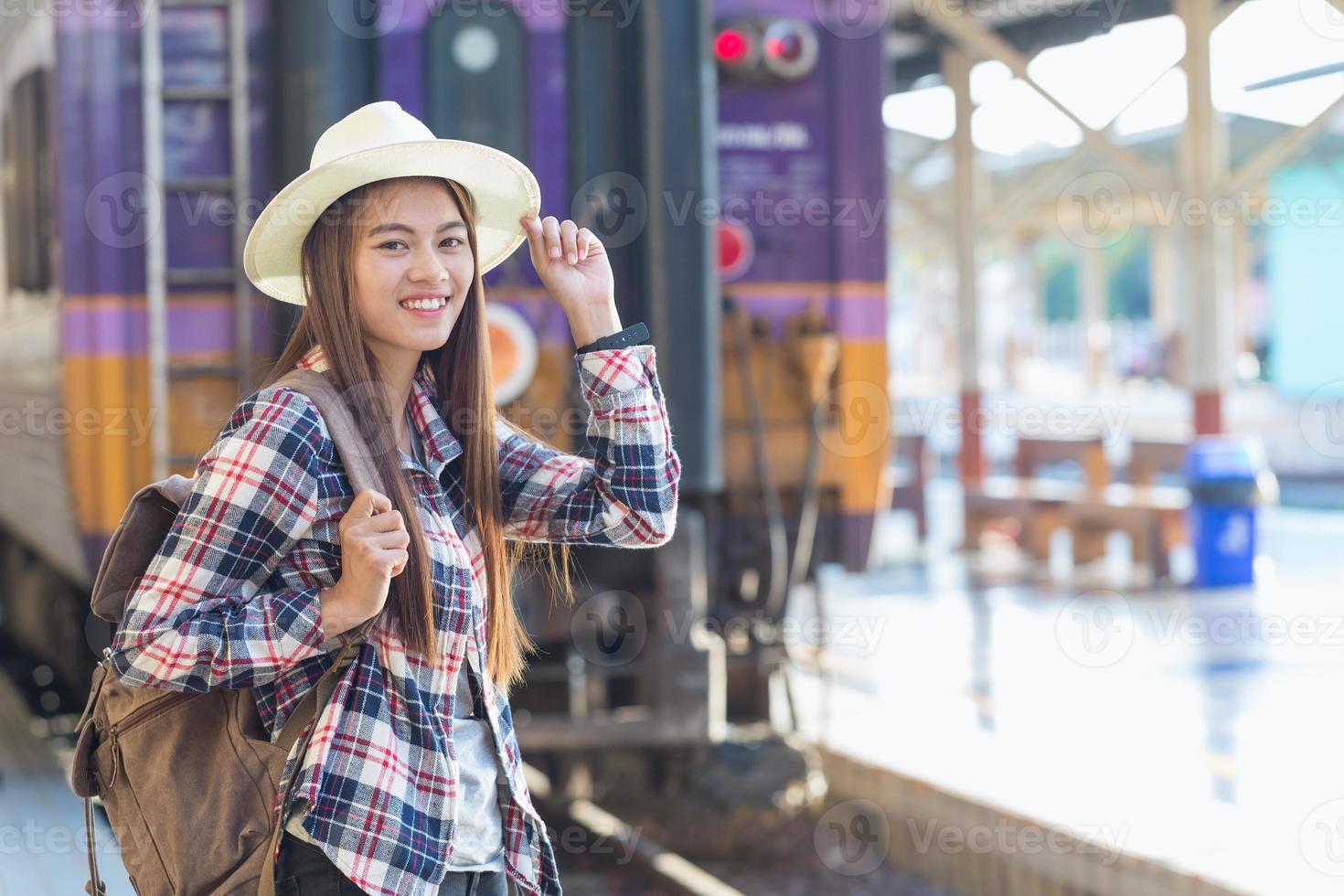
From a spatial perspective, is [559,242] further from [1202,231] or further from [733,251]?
[1202,231]

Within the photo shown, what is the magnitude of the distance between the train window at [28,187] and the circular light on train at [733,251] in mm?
2133

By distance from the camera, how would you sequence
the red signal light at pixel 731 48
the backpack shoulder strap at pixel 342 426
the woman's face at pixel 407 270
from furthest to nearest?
the red signal light at pixel 731 48 < the woman's face at pixel 407 270 < the backpack shoulder strap at pixel 342 426

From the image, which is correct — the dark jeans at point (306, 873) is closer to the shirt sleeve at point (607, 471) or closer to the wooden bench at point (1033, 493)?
the shirt sleeve at point (607, 471)

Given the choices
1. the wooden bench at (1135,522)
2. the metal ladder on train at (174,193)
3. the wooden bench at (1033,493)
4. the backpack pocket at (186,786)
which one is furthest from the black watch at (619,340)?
the wooden bench at (1033,493)

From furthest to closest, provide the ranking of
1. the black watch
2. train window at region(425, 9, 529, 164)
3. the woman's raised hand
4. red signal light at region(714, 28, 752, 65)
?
red signal light at region(714, 28, 752, 65) < train window at region(425, 9, 529, 164) < the black watch < the woman's raised hand

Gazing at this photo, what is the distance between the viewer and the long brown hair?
5.89 feet

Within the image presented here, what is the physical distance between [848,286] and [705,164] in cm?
76

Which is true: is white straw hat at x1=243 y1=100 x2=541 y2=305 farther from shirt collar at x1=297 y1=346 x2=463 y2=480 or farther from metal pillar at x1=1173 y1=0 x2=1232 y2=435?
metal pillar at x1=1173 y1=0 x2=1232 y2=435

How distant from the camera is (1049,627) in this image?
873cm

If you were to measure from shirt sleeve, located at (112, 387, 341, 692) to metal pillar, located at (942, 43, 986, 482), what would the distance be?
37.8 feet

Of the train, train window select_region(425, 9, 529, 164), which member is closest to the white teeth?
the train

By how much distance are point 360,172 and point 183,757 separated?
707 mm

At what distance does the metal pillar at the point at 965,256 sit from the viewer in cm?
1320

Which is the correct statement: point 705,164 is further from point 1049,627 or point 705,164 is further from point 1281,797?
point 1049,627
